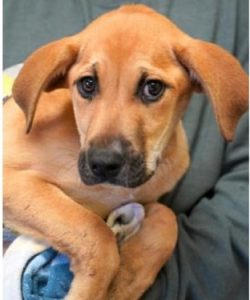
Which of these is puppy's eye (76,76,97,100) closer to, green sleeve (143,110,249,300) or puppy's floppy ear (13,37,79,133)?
puppy's floppy ear (13,37,79,133)

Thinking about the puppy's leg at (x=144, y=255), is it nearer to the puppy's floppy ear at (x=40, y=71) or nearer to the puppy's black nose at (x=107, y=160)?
the puppy's black nose at (x=107, y=160)

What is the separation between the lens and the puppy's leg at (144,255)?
1.36m

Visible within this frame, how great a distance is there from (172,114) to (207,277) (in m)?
0.48

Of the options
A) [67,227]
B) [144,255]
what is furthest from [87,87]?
[144,255]

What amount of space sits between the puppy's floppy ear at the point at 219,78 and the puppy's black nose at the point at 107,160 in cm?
26

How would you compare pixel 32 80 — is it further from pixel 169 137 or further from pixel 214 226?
pixel 214 226

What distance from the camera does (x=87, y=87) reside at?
134 cm

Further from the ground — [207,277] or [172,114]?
[172,114]

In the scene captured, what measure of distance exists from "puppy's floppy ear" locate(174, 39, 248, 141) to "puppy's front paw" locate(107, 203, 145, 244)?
1.02 ft

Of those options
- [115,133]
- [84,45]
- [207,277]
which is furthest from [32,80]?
[207,277]

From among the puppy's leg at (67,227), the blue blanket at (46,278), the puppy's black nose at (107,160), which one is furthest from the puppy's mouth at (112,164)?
the blue blanket at (46,278)

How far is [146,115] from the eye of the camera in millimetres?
1315

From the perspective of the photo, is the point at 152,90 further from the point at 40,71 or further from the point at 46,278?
the point at 46,278

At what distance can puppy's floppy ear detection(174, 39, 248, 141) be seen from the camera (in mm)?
1304
